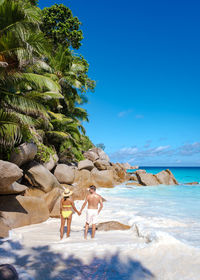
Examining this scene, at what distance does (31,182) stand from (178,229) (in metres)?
5.94

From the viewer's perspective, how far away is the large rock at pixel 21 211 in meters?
6.24

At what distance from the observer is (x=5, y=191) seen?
255 inches

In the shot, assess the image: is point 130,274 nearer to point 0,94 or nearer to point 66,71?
point 0,94

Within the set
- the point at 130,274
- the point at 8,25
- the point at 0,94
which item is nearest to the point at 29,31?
the point at 8,25

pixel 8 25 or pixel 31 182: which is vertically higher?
pixel 8 25

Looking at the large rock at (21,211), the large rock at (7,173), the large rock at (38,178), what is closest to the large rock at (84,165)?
the large rock at (38,178)

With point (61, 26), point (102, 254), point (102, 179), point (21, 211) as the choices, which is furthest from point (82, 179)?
point (61, 26)

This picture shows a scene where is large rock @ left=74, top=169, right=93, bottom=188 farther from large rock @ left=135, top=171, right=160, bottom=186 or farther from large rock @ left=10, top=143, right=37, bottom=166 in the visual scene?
large rock @ left=135, top=171, right=160, bottom=186

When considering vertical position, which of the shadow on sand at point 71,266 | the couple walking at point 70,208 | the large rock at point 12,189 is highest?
the large rock at point 12,189

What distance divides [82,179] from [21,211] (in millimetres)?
8824

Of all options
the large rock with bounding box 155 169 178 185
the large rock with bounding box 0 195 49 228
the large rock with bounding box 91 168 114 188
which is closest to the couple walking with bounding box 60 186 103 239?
the large rock with bounding box 0 195 49 228

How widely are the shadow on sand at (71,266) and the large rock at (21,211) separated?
65.2 inches

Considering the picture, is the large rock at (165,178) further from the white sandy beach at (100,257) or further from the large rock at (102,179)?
the white sandy beach at (100,257)

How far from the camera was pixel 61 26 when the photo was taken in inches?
803
